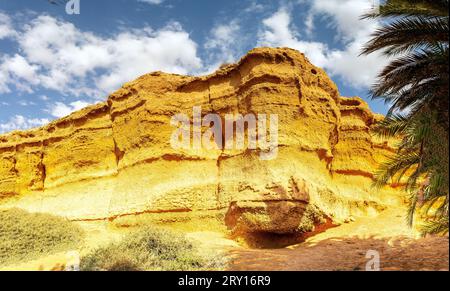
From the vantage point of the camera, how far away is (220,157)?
16.1m

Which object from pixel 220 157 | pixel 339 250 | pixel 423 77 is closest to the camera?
pixel 423 77

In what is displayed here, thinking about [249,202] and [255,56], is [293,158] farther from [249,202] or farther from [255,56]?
[255,56]

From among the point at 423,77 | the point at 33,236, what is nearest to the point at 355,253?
the point at 423,77

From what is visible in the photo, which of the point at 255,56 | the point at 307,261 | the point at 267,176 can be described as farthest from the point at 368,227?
the point at 255,56

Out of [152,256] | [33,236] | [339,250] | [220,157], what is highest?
[220,157]

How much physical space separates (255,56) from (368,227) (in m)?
8.09

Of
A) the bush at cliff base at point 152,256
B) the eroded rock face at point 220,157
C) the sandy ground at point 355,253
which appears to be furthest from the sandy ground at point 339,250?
the eroded rock face at point 220,157

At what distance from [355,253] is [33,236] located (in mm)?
11612

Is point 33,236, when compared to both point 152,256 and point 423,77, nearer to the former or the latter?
point 152,256

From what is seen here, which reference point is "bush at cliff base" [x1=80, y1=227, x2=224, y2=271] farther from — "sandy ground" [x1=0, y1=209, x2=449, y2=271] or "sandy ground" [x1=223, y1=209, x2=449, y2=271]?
"sandy ground" [x1=223, y1=209, x2=449, y2=271]

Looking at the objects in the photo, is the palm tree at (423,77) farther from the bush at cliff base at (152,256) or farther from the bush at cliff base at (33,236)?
the bush at cliff base at (33,236)

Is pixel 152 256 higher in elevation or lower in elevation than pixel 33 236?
lower

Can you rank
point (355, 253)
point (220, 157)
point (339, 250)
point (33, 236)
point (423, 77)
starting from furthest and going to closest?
point (220, 157) < point (33, 236) < point (339, 250) < point (355, 253) < point (423, 77)
